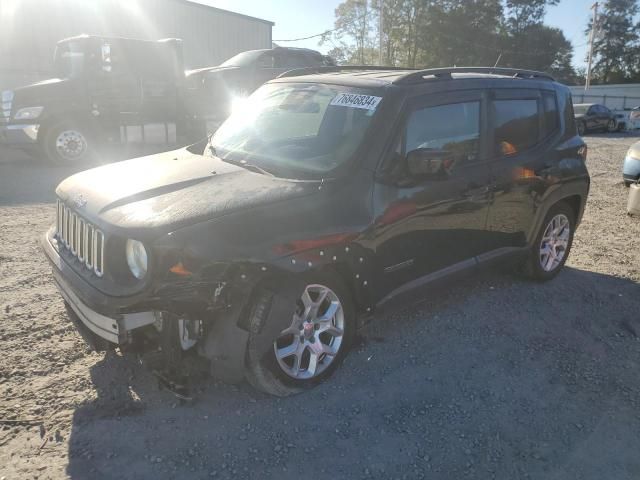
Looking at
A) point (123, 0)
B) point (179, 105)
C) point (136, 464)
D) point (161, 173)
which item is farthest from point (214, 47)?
point (136, 464)

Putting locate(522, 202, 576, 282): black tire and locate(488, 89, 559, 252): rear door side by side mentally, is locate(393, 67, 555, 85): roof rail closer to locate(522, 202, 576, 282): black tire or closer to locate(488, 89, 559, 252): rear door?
locate(488, 89, 559, 252): rear door

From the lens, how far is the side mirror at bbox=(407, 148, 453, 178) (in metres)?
3.26

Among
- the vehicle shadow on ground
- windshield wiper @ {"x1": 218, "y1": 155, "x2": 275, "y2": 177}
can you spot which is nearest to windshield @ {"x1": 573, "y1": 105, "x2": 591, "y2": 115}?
the vehicle shadow on ground

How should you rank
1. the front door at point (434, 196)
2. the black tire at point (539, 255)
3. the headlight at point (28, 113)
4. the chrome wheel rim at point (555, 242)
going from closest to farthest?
the front door at point (434, 196), the black tire at point (539, 255), the chrome wheel rim at point (555, 242), the headlight at point (28, 113)

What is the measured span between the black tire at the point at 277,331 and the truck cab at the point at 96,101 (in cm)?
928

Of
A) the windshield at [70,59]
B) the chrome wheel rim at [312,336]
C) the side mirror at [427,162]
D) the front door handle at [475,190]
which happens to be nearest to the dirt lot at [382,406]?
the chrome wheel rim at [312,336]

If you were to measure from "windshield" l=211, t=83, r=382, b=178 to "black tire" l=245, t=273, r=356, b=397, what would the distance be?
2.45ft

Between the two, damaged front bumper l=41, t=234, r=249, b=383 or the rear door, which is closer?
damaged front bumper l=41, t=234, r=249, b=383

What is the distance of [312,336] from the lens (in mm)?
3242

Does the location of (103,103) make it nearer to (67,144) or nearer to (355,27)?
(67,144)

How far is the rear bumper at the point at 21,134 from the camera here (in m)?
10.4

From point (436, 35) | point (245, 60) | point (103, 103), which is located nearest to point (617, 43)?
point (436, 35)

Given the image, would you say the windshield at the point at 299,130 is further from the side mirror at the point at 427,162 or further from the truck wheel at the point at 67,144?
the truck wheel at the point at 67,144

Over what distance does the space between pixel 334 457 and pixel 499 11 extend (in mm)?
59201
